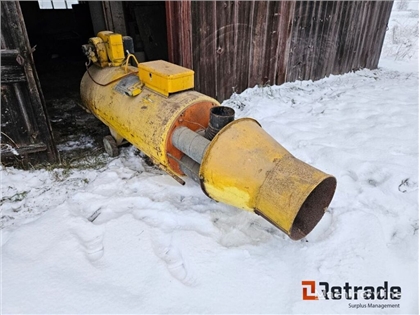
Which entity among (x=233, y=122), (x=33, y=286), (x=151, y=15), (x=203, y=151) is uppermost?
(x=151, y=15)

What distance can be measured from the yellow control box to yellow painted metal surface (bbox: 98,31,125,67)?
2.53ft

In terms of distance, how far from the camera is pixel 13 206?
8.55 ft

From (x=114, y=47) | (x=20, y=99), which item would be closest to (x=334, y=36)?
(x=114, y=47)

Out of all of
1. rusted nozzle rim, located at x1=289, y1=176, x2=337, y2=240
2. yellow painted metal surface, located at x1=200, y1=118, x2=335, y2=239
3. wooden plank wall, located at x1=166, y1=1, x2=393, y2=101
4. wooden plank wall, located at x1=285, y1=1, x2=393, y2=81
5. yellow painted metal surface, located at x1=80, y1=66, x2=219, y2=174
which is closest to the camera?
yellow painted metal surface, located at x1=200, y1=118, x2=335, y2=239

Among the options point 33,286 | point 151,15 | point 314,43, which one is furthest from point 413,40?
point 33,286

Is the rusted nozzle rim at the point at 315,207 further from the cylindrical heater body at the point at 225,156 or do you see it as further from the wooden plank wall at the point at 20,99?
the wooden plank wall at the point at 20,99

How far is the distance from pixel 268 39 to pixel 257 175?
11.7 feet

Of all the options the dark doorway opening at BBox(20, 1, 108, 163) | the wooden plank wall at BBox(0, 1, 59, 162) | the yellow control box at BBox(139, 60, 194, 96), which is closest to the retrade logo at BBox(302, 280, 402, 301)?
the yellow control box at BBox(139, 60, 194, 96)

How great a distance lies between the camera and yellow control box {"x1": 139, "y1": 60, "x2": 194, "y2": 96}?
2537 millimetres

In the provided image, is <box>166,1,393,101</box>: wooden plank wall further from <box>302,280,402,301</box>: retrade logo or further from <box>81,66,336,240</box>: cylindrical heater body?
<box>302,280,402,301</box>: retrade logo

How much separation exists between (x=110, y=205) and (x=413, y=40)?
1168 cm

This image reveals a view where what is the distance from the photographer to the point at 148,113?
8.52 feet

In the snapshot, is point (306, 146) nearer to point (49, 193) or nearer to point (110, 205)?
point (110, 205)

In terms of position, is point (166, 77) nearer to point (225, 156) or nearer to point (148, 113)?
point (148, 113)
